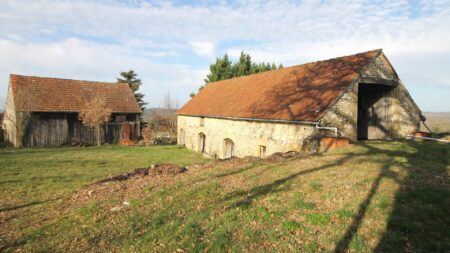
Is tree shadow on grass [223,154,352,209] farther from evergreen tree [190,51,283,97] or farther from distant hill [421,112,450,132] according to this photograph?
evergreen tree [190,51,283,97]

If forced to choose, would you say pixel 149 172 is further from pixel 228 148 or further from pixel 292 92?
pixel 292 92

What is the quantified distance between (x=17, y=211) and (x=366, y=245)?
8833 mm

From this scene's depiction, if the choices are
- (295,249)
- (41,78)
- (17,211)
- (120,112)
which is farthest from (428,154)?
(41,78)

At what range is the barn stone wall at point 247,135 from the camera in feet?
46.0

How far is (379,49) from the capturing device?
14.8 m

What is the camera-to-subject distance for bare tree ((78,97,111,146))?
81.1 ft

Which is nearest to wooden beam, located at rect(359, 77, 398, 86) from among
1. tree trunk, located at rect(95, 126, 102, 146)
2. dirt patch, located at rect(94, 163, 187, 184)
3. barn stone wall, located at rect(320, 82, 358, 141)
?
barn stone wall, located at rect(320, 82, 358, 141)

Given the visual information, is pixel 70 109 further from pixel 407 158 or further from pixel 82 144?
pixel 407 158

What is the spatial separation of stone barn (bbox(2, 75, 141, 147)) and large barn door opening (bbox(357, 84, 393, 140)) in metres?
20.3

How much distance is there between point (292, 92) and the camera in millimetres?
16781

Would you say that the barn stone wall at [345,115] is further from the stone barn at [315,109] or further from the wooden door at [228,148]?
the wooden door at [228,148]

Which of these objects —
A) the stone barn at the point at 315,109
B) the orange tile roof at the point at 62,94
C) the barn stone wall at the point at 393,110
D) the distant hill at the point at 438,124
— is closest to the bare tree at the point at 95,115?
→ the orange tile roof at the point at 62,94

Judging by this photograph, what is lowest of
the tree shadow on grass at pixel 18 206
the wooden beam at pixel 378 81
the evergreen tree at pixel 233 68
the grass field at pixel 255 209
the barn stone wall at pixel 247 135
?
the tree shadow on grass at pixel 18 206

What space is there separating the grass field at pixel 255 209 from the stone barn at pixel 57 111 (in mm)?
15124
